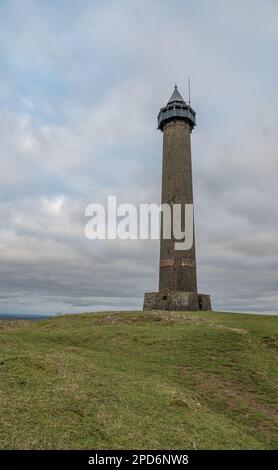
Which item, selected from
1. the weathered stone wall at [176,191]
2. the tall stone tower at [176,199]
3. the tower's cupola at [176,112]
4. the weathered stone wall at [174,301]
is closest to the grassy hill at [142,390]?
the weathered stone wall at [174,301]

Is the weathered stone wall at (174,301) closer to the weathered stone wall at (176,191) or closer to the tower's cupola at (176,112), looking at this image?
the weathered stone wall at (176,191)

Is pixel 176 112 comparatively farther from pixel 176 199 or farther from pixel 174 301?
pixel 174 301

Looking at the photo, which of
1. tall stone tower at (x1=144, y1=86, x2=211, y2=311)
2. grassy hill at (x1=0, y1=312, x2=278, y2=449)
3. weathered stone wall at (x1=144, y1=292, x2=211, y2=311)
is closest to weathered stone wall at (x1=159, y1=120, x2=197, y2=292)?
tall stone tower at (x1=144, y1=86, x2=211, y2=311)

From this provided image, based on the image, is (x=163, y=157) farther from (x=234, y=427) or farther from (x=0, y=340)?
(x=234, y=427)

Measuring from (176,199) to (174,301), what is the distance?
47.4ft

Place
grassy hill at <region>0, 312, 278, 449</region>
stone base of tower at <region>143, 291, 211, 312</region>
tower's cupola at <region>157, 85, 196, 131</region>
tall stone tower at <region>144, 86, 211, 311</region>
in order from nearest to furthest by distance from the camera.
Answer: grassy hill at <region>0, 312, 278, 449</region>, stone base of tower at <region>143, 291, 211, 312</region>, tall stone tower at <region>144, 86, 211, 311</region>, tower's cupola at <region>157, 85, 196, 131</region>

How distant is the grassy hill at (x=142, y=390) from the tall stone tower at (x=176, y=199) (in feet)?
55.2

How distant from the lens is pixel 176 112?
181ft

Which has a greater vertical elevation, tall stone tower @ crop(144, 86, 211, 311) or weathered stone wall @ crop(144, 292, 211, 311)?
tall stone tower @ crop(144, 86, 211, 311)

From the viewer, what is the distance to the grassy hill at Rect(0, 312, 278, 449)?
35.5 feet

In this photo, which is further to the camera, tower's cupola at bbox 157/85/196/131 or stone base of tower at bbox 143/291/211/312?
tower's cupola at bbox 157/85/196/131

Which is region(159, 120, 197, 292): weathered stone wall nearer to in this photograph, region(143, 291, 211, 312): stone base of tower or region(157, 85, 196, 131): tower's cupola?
region(157, 85, 196, 131): tower's cupola

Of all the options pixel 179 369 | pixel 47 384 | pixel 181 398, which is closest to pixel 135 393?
pixel 181 398

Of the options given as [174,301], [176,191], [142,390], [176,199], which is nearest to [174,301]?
[174,301]
